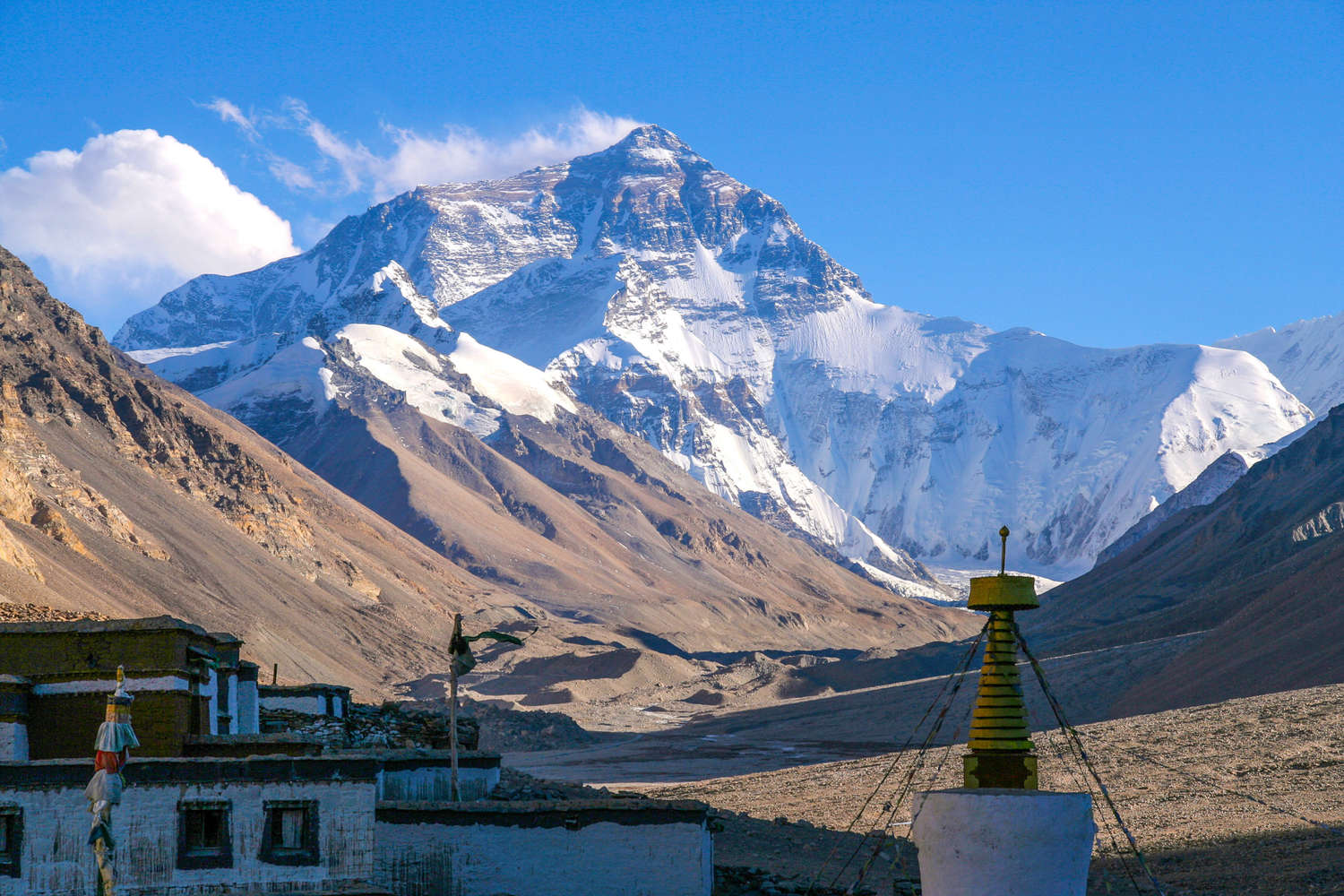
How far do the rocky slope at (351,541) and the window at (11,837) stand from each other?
51193mm

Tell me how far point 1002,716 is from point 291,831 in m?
9.17

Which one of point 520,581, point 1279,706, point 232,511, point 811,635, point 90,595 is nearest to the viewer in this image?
point 1279,706

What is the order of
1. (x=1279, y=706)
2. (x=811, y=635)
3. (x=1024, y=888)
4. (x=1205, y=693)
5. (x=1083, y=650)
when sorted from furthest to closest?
(x=811, y=635), (x=1083, y=650), (x=1205, y=693), (x=1279, y=706), (x=1024, y=888)

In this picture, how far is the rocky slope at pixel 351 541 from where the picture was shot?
84562 mm

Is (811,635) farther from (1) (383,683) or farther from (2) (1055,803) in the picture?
(2) (1055,803)

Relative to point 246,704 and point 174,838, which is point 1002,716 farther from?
point 246,704

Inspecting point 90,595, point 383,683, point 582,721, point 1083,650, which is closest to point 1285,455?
point 1083,650

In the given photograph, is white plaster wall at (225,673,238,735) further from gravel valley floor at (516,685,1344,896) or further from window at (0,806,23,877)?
gravel valley floor at (516,685,1344,896)

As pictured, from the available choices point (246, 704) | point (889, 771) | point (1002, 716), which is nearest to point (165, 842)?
point (246, 704)

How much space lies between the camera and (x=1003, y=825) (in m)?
9.02

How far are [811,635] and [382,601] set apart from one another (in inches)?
2302

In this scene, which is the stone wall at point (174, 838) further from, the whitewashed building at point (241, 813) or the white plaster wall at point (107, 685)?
the white plaster wall at point (107, 685)

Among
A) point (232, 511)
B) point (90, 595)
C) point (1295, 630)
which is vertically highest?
point (232, 511)

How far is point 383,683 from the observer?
9138 centimetres
